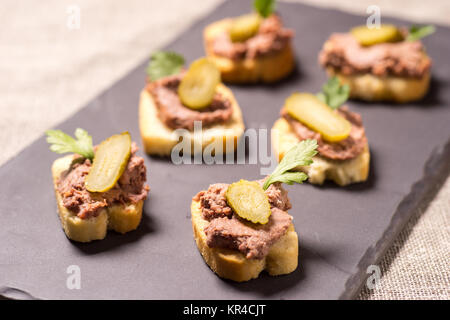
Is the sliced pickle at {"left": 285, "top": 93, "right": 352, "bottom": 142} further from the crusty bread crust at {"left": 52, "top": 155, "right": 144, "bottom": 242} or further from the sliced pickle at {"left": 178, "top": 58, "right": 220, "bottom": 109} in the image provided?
the crusty bread crust at {"left": 52, "top": 155, "right": 144, "bottom": 242}

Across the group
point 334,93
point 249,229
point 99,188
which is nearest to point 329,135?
point 334,93

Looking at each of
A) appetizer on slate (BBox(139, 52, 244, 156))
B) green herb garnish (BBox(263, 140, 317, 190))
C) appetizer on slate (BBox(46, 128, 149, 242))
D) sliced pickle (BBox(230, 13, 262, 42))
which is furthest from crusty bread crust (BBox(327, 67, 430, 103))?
appetizer on slate (BBox(46, 128, 149, 242))

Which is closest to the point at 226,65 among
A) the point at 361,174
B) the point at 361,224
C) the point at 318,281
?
the point at 361,174

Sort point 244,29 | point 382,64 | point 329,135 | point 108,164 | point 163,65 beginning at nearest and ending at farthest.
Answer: point 108,164 < point 329,135 < point 163,65 < point 382,64 < point 244,29

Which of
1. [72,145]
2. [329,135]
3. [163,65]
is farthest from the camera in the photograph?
[163,65]

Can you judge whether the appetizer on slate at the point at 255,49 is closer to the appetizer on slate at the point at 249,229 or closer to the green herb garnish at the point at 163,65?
the green herb garnish at the point at 163,65

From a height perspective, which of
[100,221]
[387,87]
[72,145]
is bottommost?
[387,87]

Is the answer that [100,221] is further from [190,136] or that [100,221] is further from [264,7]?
[264,7]

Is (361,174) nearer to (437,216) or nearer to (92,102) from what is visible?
(437,216)
